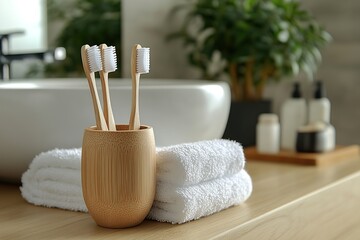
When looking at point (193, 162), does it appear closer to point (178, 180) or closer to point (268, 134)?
point (178, 180)

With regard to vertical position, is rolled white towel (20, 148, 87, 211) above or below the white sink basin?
below

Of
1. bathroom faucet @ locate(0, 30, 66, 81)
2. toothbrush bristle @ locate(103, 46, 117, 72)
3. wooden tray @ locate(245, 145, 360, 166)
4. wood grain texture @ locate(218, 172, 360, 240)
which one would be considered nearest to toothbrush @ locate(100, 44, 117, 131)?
toothbrush bristle @ locate(103, 46, 117, 72)

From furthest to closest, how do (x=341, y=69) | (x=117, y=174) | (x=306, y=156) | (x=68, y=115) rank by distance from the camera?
1. (x=341, y=69)
2. (x=306, y=156)
3. (x=68, y=115)
4. (x=117, y=174)

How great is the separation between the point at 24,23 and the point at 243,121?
67cm

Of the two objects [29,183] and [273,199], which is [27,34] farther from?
[273,199]

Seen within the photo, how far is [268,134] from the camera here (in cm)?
163

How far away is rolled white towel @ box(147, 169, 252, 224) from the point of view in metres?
0.90

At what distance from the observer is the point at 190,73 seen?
1968 millimetres

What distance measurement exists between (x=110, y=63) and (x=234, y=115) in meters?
0.92

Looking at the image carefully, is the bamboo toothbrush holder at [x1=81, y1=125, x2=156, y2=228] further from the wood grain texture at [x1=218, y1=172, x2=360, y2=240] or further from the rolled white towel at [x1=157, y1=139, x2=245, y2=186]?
the wood grain texture at [x1=218, y1=172, x2=360, y2=240]

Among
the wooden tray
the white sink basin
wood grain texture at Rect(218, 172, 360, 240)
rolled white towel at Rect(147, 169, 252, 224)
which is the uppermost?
the white sink basin

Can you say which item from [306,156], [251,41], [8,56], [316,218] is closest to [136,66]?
[316,218]

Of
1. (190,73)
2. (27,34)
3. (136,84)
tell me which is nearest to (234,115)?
(190,73)

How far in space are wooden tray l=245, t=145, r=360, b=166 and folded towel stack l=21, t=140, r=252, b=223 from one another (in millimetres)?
511
